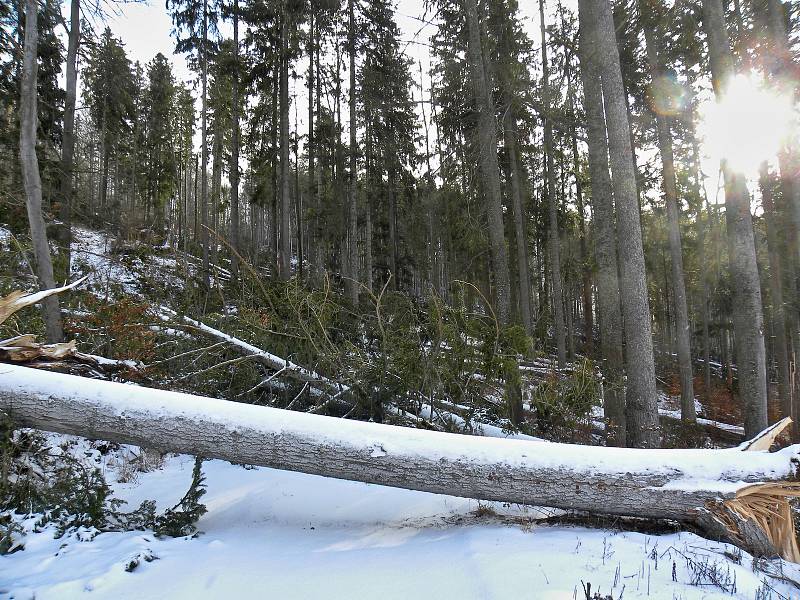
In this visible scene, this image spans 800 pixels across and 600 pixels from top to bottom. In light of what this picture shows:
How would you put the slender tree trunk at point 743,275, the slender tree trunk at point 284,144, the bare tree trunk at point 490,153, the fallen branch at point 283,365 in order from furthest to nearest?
1. the slender tree trunk at point 284,144
2. the bare tree trunk at point 490,153
3. the slender tree trunk at point 743,275
4. the fallen branch at point 283,365

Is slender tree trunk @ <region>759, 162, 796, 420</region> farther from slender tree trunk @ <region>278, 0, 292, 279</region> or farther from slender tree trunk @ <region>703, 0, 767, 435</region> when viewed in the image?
slender tree trunk @ <region>278, 0, 292, 279</region>

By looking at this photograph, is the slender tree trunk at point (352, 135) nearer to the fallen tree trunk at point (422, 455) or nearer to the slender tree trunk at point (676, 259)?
the slender tree trunk at point (676, 259)

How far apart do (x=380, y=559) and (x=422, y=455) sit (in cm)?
78

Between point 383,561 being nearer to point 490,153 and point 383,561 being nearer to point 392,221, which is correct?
point 490,153

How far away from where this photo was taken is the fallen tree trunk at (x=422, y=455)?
3125 millimetres

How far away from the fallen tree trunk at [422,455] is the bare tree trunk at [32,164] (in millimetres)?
2808

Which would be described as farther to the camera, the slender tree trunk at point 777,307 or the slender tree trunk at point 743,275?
the slender tree trunk at point 777,307

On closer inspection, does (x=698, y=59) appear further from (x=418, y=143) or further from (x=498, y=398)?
(x=418, y=143)

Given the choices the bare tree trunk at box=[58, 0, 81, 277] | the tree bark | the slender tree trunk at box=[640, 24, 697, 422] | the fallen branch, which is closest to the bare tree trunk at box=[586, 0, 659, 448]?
the tree bark

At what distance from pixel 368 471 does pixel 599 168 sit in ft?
18.5

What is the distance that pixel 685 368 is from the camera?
11.7m

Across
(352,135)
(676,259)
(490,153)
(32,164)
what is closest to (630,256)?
(490,153)

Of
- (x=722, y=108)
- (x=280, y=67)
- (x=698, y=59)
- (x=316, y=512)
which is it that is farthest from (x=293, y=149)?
(x=316, y=512)

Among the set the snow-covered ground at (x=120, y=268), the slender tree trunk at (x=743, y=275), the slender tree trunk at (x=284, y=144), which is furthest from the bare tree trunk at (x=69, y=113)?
the slender tree trunk at (x=743, y=275)
